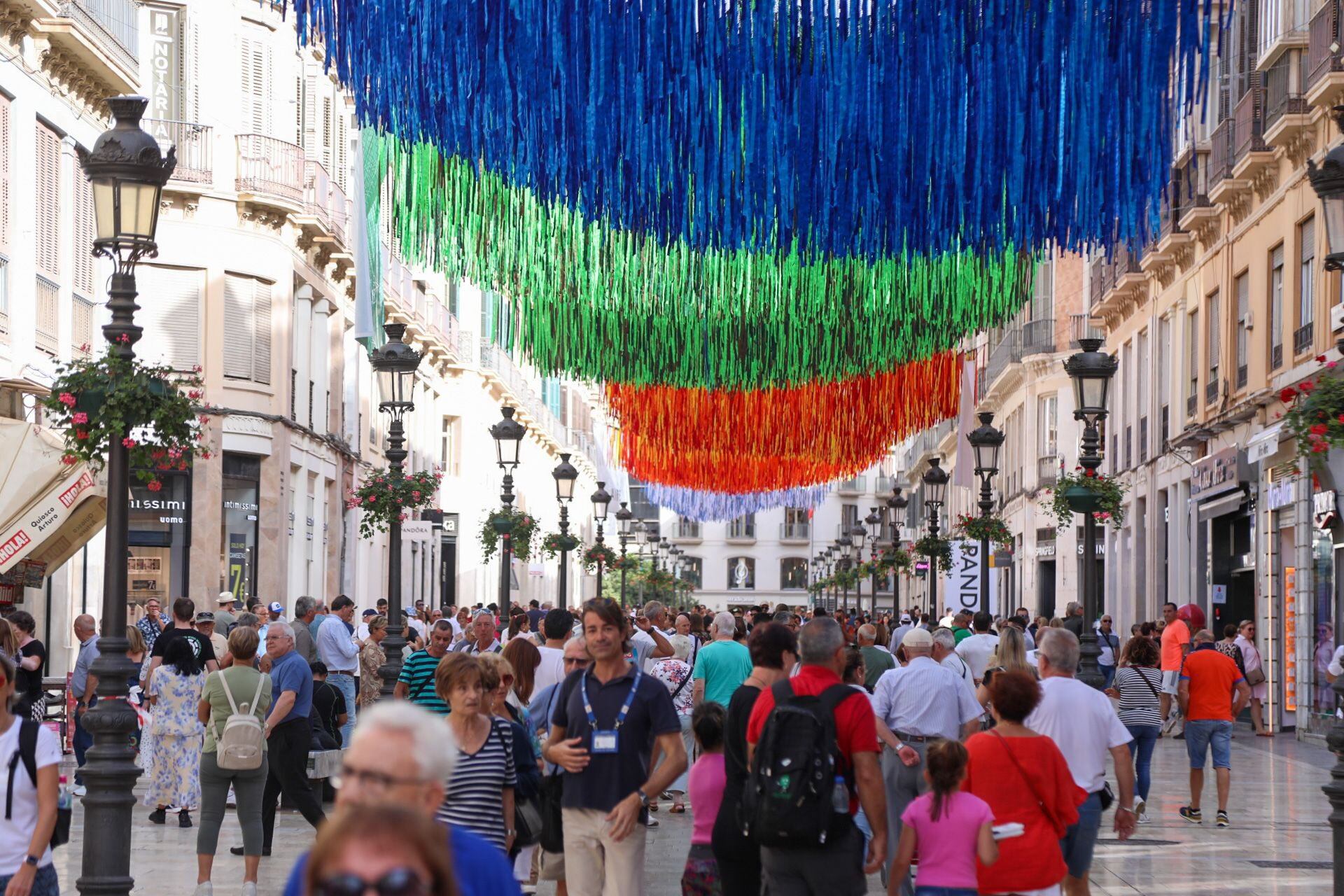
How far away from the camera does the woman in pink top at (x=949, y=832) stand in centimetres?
726

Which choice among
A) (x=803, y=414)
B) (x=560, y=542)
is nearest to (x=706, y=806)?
(x=803, y=414)

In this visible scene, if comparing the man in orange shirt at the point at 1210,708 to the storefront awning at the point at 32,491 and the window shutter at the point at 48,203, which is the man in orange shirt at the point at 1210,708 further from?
the window shutter at the point at 48,203

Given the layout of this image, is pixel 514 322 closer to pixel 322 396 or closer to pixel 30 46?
pixel 30 46

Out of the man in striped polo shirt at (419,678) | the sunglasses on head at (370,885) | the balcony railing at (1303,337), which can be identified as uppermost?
the balcony railing at (1303,337)

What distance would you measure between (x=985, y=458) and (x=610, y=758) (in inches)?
738

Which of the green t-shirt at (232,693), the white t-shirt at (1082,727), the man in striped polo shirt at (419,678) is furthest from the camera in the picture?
the man in striped polo shirt at (419,678)

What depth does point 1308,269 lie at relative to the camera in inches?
997

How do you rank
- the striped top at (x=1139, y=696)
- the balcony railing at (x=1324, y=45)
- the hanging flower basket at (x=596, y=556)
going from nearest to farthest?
the striped top at (x=1139, y=696), the balcony railing at (x=1324, y=45), the hanging flower basket at (x=596, y=556)

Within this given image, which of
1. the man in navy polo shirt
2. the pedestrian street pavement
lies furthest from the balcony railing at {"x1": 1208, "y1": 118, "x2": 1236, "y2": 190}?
the man in navy polo shirt

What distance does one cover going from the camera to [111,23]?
25.8 m

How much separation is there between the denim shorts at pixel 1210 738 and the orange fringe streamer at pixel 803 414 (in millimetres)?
7572

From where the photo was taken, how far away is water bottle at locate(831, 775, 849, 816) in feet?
24.0

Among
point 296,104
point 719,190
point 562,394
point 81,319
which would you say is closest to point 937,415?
point 81,319

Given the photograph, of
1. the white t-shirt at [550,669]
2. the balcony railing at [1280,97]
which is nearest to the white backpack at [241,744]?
the white t-shirt at [550,669]
